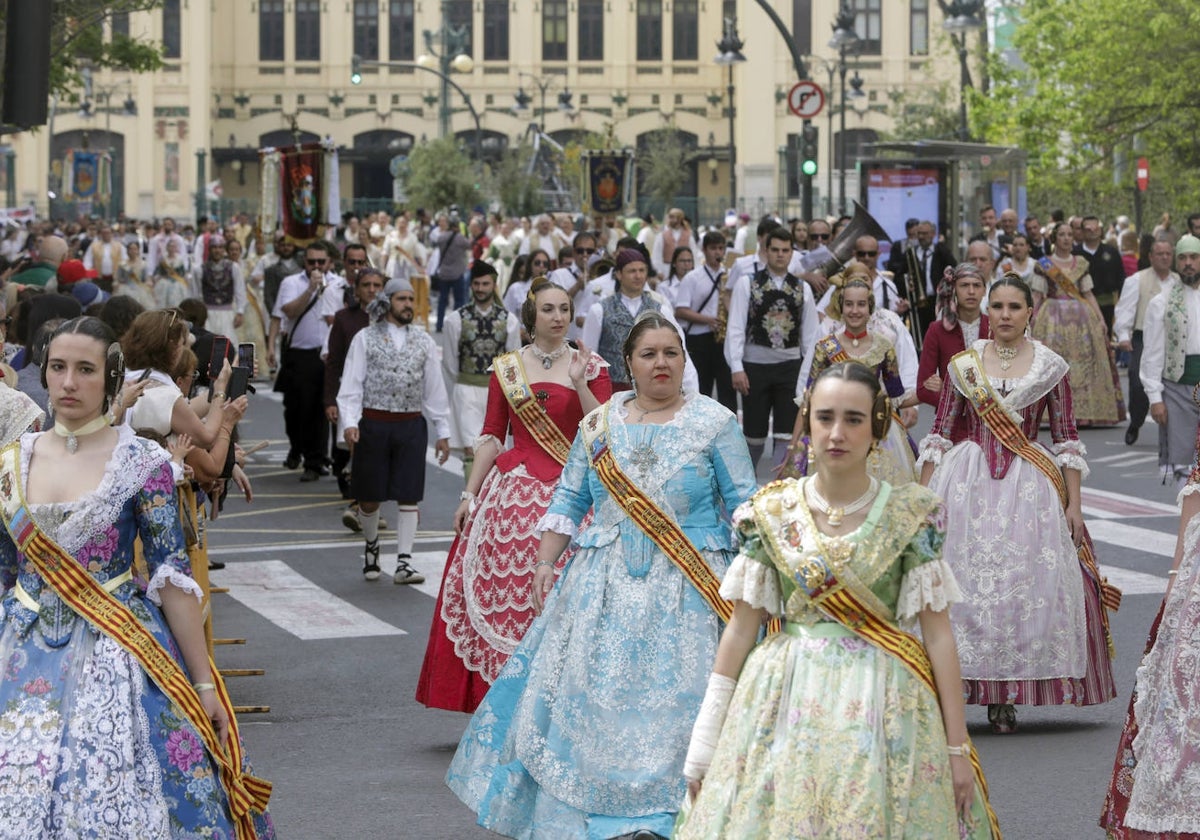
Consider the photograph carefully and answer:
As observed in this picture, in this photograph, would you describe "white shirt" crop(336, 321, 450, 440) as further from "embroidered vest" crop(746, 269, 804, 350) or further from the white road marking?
"embroidered vest" crop(746, 269, 804, 350)

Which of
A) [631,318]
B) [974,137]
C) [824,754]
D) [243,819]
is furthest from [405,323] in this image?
[974,137]

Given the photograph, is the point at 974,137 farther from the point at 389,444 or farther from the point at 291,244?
the point at 389,444

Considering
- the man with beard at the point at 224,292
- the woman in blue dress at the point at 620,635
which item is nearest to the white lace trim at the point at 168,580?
the woman in blue dress at the point at 620,635

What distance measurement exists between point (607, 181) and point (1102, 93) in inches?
310

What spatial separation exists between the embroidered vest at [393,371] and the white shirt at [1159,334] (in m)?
4.61

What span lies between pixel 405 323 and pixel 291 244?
32.4 feet

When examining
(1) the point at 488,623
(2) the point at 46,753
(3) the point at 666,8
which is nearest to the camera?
(2) the point at 46,753

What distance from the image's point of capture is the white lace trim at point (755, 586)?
16.7ft

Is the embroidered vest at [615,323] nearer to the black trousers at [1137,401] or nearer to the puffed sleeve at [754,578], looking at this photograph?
the black trousers at [1137,401]

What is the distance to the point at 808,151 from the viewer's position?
27.3 m

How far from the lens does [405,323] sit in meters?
12.9

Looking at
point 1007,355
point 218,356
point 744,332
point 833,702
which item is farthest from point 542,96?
point 833,702

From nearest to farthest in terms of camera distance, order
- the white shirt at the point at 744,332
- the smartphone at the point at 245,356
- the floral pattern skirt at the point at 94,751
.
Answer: the floral pattern skirt at the point at 94,751
the smartphone at the point at 245,356
the white shirt at the point at 744,332

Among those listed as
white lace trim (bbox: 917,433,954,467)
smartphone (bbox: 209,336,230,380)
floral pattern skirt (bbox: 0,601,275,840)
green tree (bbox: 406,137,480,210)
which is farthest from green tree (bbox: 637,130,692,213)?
floral pattern skirt (bbox: 0,601,275,840)
